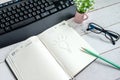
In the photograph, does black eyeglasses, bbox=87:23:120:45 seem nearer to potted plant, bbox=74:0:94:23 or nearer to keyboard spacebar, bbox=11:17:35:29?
potted plant, bbox=74:0:94:23

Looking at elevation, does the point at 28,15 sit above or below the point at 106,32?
above

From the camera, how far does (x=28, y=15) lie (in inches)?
32.0

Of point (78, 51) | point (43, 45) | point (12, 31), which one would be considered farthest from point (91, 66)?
point (12, 31)

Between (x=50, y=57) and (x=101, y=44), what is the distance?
7.6 inches

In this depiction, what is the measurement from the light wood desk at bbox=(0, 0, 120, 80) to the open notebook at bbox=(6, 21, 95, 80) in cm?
2

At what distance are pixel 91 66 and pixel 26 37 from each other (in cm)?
22

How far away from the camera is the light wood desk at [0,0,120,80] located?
0.76 meters

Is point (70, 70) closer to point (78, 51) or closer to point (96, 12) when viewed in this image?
point (78, 51)

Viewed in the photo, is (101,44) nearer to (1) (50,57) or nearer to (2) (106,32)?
(2) (106,32)

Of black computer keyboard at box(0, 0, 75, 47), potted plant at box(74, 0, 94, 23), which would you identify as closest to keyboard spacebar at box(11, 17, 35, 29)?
black computer keyboard at box(0, 0, 75, 47)

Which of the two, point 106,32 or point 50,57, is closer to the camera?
point 50,57

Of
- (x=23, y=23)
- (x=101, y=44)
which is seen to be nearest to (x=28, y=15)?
(x=23, y=23)

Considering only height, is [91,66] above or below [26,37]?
below

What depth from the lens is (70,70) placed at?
744mm
